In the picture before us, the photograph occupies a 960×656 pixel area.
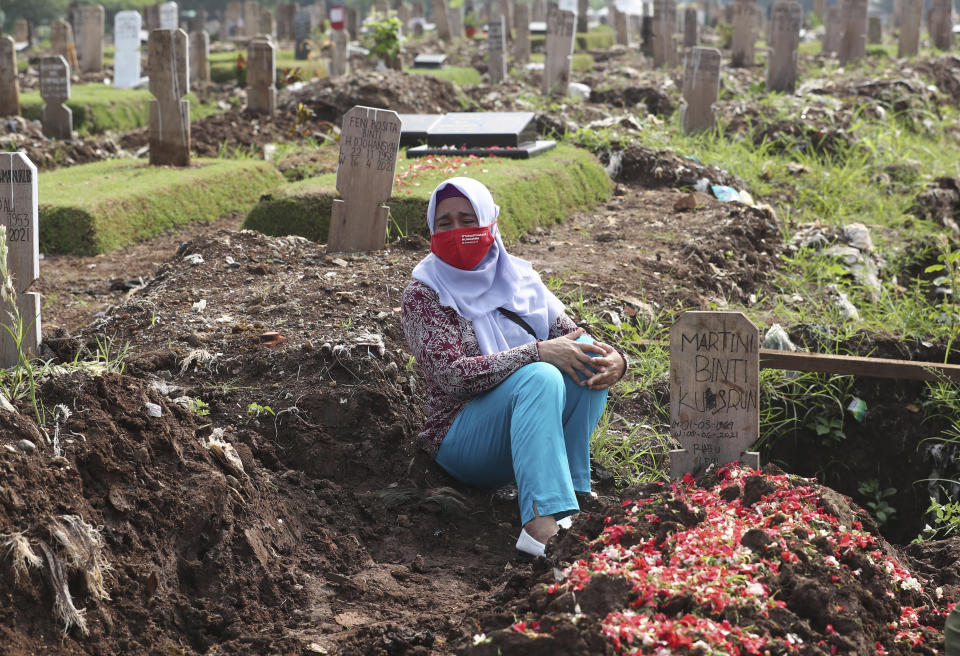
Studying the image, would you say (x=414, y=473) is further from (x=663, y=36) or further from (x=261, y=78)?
(x=663, y=36)

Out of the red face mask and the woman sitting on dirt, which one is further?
the red face mask

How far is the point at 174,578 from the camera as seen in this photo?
110 inches

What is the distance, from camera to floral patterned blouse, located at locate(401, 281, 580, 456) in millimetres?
3383

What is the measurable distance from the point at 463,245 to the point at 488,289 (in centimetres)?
19

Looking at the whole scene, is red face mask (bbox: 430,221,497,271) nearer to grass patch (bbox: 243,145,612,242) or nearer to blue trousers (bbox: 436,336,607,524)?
blue trousers (bbox: 436,336,607,524)

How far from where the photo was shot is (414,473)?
3775 millimetres

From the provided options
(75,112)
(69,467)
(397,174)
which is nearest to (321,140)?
(75,112)

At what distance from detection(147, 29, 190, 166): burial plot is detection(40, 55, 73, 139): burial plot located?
5.67 feet

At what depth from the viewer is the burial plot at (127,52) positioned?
14.8 metres

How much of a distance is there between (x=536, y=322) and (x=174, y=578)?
1.57 m

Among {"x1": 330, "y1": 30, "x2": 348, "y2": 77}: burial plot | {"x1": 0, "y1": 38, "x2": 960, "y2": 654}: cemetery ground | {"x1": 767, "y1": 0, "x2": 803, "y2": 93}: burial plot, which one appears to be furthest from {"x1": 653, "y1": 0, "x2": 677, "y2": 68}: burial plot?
{"x1": 0, "y1": 38, "x2": 960, "y2": 654}: cemetery ground

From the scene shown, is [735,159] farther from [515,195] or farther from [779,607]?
[779,607]

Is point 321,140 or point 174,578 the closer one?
point 174,578

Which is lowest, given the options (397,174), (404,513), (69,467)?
(404,513)
